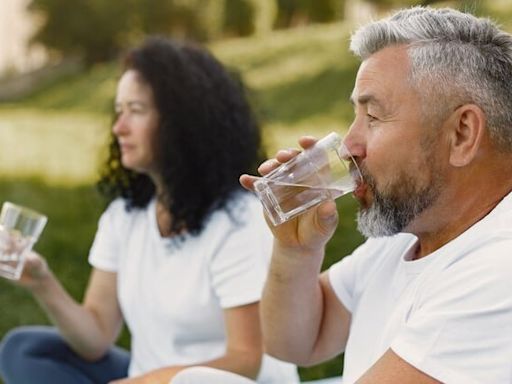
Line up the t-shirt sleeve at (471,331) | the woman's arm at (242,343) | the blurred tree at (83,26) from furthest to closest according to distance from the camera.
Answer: the blurred tree at (83,26), the woman's arm at (242,343), the t-shirt sleeve at (471,331)

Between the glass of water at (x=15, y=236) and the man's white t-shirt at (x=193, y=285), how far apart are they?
0.34 meters

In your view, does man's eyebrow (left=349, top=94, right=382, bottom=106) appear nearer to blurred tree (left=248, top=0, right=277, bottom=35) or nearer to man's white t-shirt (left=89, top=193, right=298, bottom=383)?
man's white t-shirt (left=89, top=193, right=298, bottom=383)

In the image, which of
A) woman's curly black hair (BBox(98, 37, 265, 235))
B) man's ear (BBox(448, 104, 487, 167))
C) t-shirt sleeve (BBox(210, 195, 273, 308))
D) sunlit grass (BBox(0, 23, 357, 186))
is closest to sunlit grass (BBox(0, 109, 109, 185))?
sunlit grass (BBox(0, 23, 357, 186))

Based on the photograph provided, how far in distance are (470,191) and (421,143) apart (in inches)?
5.1

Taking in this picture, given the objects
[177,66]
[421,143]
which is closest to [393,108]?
[421,143]

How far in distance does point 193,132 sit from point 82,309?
2.11 feet

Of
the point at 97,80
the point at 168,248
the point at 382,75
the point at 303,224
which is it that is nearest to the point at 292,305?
the point at 303,224

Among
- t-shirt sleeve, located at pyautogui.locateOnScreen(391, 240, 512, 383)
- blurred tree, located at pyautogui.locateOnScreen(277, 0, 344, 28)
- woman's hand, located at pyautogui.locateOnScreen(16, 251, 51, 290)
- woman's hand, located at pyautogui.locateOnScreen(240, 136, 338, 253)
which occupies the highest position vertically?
woman's hand, located at pyautogui.locateOnScreen(240, 136, 338, 253)

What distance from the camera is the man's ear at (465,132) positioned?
6.63 ft

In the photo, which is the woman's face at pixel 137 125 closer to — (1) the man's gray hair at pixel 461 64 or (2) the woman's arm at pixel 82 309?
(2) the woman's arm at pixel 82 309

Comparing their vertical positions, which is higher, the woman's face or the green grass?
the woman's face

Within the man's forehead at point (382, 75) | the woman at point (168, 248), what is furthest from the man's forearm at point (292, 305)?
the man's forehead at point (382, 75)

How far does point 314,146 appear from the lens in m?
2.21

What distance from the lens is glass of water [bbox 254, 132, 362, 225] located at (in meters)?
2.15
